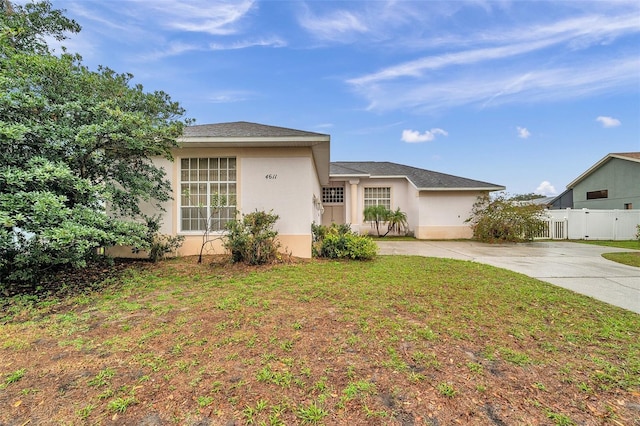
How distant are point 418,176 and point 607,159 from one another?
13.7 metres

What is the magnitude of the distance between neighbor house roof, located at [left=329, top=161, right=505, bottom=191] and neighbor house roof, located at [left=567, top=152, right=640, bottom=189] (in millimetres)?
10110

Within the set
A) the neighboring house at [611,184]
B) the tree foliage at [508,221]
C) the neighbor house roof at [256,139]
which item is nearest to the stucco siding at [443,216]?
the tree foliage at [508,221]

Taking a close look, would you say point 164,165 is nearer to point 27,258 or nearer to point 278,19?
point 27,258

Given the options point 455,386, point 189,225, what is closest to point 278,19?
point 189,225

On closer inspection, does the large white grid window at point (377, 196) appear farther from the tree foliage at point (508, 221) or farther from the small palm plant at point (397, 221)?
the tree foliage at point (508, 221)

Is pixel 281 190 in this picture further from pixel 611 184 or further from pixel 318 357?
pixel 611 184

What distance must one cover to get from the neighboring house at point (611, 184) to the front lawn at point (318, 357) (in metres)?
19.6

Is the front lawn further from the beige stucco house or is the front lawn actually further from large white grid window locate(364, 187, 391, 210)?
large white grid window locate(364, 187, 391, 210)

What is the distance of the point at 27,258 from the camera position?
489cm

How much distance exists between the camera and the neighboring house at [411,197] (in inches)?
→ 621

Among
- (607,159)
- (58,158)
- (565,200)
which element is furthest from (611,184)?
(58,158)

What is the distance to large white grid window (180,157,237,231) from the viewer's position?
26.9 ft

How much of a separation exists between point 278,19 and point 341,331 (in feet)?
33.5

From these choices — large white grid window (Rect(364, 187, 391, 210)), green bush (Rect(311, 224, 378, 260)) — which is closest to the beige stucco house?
green bush (Rect(311, 224, 378, 260))
